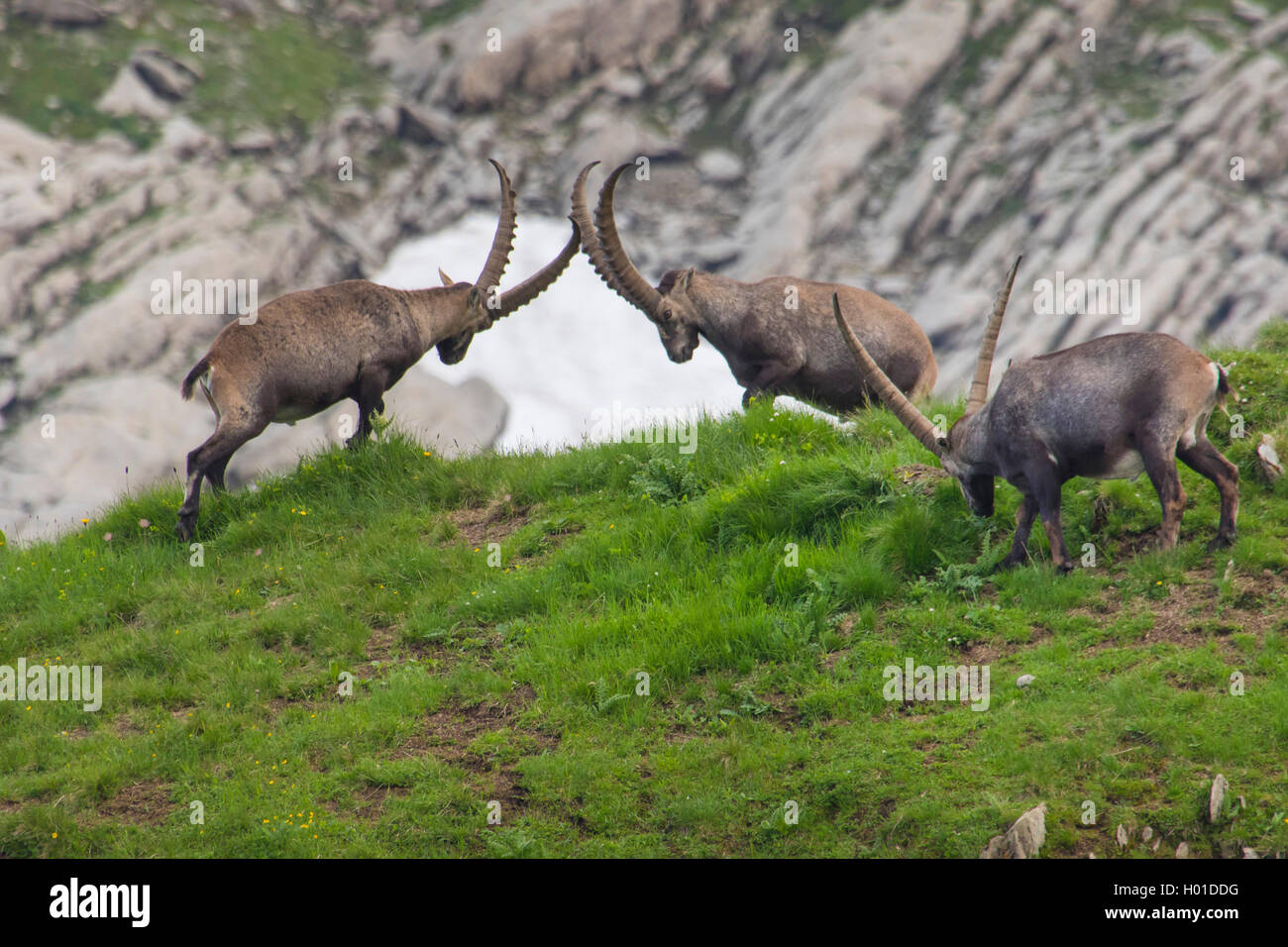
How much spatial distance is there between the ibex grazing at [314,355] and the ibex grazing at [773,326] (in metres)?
0.79

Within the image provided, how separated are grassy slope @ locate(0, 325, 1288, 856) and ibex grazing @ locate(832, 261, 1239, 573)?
562 millimetres

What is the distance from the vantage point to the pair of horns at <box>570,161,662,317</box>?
50.4 feet

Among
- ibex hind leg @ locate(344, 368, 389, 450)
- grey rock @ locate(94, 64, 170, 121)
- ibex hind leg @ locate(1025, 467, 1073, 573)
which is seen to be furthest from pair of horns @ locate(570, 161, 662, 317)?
grey rock @ locate(94, 64, 170, 121)

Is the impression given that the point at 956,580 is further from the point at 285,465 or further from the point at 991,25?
the point at 991,25

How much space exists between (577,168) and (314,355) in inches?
3982

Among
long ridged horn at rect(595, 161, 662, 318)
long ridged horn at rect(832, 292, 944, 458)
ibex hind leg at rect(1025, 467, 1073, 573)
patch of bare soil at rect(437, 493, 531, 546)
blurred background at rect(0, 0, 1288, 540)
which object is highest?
blurred background at rect(0, 0, 1288, 540)

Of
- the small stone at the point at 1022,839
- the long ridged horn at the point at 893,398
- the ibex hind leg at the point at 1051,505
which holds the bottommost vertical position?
the small stone at the point at 1022,839

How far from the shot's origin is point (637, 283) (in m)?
15.7

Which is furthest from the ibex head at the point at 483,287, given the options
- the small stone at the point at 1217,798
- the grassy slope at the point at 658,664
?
the small stone at the point at 1217,798

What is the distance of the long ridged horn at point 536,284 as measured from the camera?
52.5 feet

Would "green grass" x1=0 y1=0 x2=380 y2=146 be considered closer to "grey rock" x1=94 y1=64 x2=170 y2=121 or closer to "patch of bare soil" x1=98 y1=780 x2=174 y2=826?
"grey rock" x1=94 y1=64 x2=170 y2=121

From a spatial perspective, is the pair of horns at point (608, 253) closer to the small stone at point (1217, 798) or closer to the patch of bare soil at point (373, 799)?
the patch of bare soil at point (373, 799)

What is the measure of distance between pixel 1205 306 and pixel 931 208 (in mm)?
28788

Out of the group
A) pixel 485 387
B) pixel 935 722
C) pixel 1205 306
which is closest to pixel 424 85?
pixel 485 387
